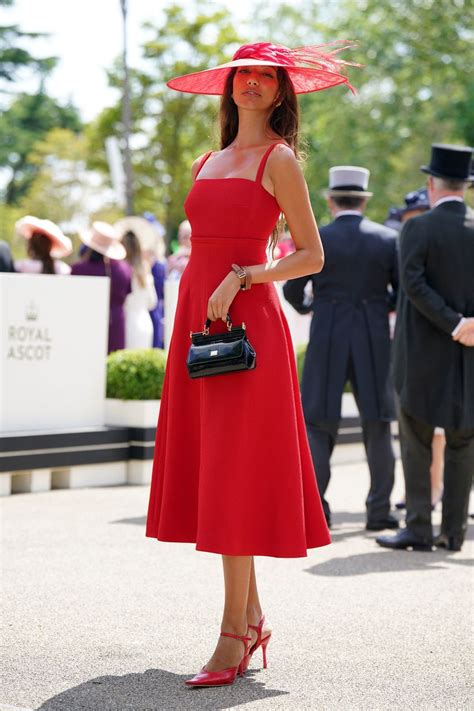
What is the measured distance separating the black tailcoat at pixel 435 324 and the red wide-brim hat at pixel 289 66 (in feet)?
8.22

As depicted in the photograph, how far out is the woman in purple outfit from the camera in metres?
11.3

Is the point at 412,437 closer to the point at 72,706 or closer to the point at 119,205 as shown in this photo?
the point at 72,706

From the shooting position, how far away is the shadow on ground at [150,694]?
158 inches

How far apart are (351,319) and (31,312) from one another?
2573 mm

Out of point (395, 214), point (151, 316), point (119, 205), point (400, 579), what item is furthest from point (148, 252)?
point (119, 205)

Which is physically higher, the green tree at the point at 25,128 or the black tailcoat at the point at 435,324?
the green tree at the point at 25,128

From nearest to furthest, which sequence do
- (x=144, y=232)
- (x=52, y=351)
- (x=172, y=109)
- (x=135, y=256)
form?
(x=52, y=351) < (x=135, y=256) < (x=144, y=232) < (x=172, y=109)

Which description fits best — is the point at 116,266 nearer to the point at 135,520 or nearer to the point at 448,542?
the point at 135,520

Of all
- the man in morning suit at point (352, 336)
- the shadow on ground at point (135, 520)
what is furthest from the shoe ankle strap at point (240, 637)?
the man in morning suit at point (352, 336)

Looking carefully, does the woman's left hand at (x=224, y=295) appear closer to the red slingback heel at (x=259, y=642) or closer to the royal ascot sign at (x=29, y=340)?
the red slingback heel at (x=259, y=642)

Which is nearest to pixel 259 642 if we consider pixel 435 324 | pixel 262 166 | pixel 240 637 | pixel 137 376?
pixel 240 637

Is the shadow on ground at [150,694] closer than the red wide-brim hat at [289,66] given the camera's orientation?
Yes

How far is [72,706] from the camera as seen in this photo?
3.99 metres

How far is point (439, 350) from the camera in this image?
7188 mm
